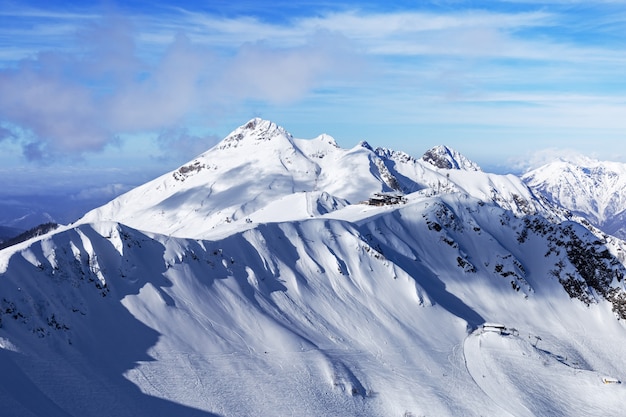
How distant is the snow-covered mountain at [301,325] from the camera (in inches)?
1865

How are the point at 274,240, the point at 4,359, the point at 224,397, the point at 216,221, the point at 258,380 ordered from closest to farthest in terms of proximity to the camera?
the point at 4,359 < the point at 224,397 < the point at 258,380 < the point at 274,240 < the point at 216,221

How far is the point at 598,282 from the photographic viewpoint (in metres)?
109

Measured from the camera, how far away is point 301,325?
224 feet

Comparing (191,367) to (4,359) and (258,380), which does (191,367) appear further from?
(4,359)

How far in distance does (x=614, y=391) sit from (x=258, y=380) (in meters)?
45.7

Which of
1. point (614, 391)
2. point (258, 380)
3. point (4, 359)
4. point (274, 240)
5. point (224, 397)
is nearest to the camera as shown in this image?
point (4, 359)

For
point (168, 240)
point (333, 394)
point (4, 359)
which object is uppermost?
point (168, 240)

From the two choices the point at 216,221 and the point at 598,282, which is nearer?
the point at 598,282

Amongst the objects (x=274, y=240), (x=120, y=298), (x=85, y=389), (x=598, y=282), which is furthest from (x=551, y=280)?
(x=85, y=389)

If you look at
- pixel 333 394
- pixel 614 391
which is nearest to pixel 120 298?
pixel 333 394

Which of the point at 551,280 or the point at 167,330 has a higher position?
the point at 167,330

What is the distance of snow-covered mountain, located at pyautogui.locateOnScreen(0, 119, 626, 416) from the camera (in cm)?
4738

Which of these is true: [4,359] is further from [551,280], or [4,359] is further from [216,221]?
[216,221]

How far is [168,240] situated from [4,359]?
Answer: 2841 centimetres
